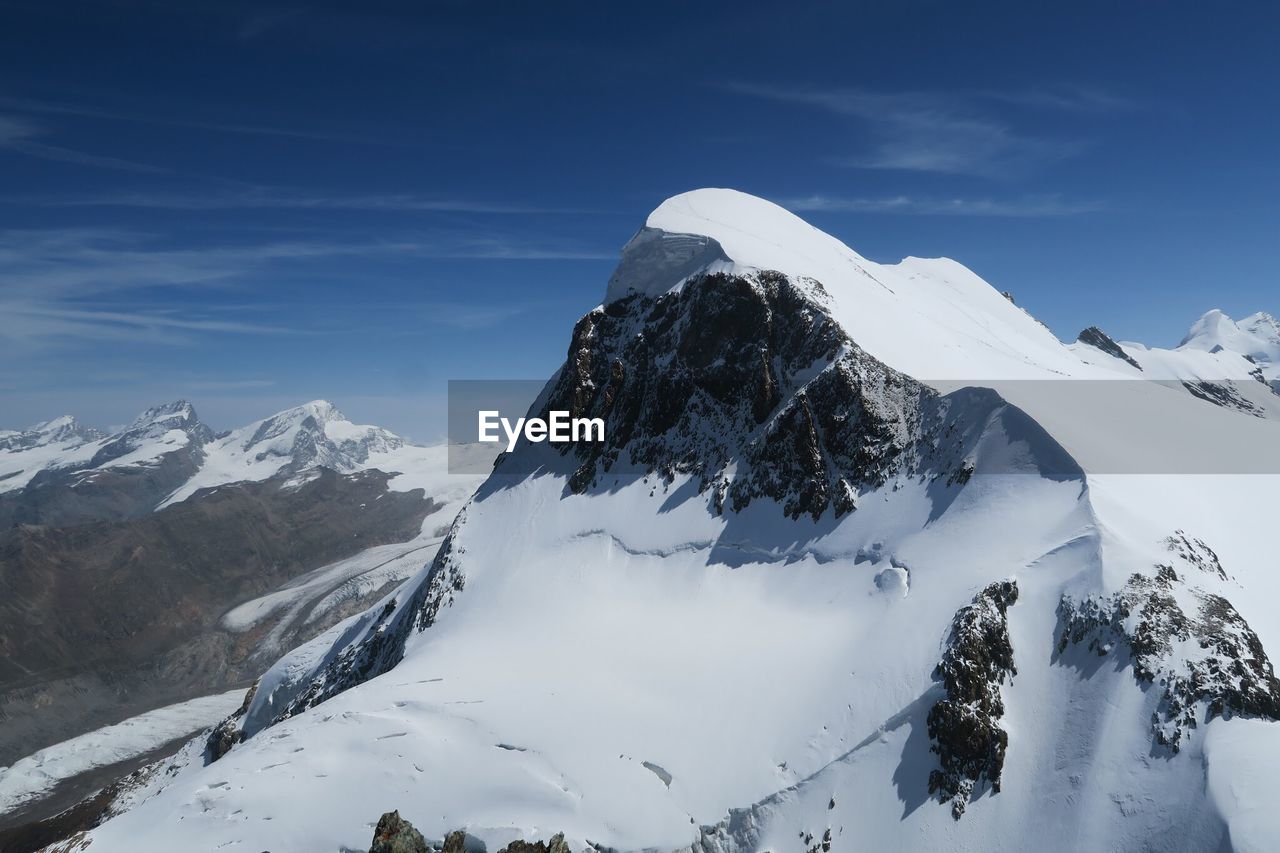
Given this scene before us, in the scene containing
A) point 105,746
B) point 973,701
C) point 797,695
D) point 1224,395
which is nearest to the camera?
point 973,701

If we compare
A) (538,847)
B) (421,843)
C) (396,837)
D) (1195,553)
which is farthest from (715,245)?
(396,837)

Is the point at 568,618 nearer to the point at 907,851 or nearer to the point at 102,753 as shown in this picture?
the point at 907,851

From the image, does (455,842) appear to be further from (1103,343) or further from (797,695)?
(1103,343)

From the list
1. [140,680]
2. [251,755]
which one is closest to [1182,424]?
[251,755]

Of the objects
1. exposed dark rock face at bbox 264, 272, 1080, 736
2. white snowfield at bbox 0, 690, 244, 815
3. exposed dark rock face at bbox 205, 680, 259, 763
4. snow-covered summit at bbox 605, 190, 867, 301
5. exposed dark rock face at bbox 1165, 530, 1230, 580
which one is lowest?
white snowfield at bbox 0, 690, 244, 815

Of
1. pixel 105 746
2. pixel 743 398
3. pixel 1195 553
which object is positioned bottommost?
pixel 105 746

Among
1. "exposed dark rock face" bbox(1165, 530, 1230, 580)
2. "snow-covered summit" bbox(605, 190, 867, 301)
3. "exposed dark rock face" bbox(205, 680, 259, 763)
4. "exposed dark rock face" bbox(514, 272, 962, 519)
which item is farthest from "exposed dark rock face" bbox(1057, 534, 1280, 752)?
"exposed dark rock face" bbox(205, 680, 259, 763)

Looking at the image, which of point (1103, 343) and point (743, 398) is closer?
point (743, 398)

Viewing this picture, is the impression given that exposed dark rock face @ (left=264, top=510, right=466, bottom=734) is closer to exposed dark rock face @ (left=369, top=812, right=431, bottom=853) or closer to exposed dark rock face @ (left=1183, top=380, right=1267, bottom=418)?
exposed dark rock face @ (left=369, top=812, right=431, bottom=853)
